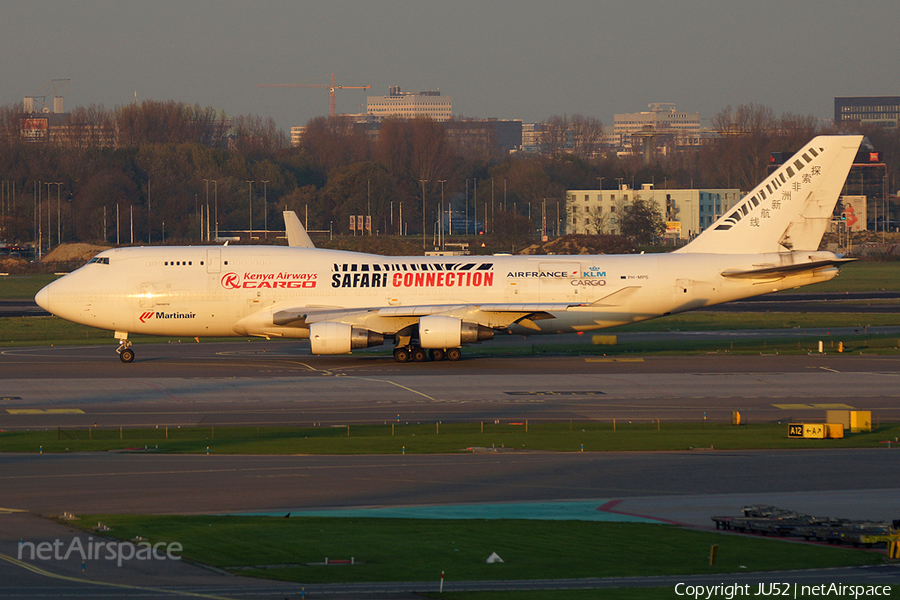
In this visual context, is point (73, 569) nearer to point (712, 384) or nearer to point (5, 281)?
point (712, 384)

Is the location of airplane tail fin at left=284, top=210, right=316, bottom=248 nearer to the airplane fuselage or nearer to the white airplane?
the white airplane

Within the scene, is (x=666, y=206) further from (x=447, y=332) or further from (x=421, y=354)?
(x=447, y=332)

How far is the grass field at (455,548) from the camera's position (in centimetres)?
1625

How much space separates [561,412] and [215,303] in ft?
66.5

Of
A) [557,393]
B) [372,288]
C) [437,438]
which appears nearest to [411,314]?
[372,288]

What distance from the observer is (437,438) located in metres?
29.0

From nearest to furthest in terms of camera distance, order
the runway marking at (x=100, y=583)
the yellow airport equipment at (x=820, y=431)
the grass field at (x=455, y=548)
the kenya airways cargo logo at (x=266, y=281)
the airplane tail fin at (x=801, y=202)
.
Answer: the runway marking at (x=100, y=583) < the grass field at (x=455, y=548) < the yellow airport equipment at (x=820, y=431) < the kenya airways cargo logo at (x=266, y=281) < the airplane tail fin at (x=801, y=202)

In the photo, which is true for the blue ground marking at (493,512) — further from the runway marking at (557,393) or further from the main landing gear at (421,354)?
the main landing gear at (421,354)

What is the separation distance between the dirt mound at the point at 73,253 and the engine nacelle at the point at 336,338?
89073 millimetres

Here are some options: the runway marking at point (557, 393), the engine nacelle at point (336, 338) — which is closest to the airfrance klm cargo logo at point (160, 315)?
the engine nacelle at point (336, 338)

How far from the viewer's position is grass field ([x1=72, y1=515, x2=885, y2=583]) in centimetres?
1625

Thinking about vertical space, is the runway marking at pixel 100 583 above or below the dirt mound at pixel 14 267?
below

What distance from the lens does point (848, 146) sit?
4706 cm

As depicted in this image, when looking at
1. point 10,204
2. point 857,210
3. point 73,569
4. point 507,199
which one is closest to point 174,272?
point 73,569
